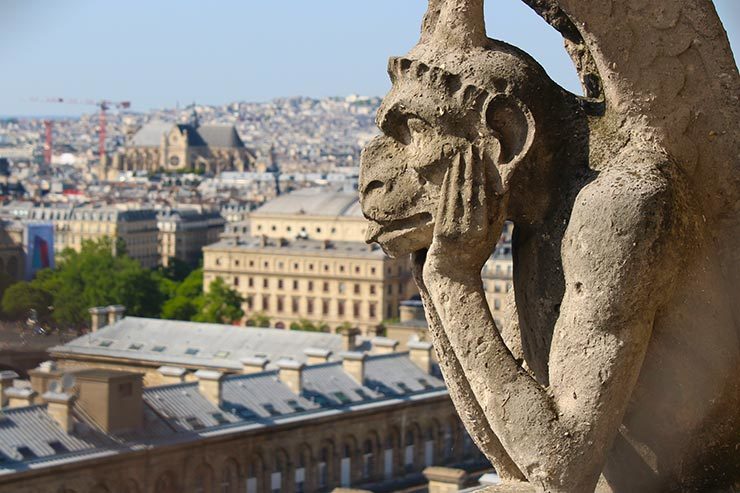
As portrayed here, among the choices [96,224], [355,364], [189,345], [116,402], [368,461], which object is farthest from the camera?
[96,224]

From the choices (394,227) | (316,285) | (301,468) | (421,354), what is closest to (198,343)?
(421,354)

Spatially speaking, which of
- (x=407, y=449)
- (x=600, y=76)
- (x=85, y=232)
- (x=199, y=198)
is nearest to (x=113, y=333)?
(x=407, y=449)

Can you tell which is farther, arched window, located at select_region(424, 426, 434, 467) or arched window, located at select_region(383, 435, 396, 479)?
arched window, located at select_region(424, 426, 434, 467)

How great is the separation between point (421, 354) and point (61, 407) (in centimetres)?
1428

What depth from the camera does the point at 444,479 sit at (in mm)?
36062

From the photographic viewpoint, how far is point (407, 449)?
164 feet

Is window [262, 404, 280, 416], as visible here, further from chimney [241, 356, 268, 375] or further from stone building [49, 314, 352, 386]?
stone building [49, 314, 352, 386]

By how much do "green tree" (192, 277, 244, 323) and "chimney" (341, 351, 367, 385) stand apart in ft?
159

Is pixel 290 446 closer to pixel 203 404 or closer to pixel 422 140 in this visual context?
pixel 203 404

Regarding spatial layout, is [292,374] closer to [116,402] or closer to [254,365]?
[254,365]

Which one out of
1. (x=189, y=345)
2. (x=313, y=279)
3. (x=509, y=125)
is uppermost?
(x=509, y=125)

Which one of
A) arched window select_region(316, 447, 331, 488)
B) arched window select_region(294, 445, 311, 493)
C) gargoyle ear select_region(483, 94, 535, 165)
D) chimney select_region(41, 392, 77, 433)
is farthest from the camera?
arched window select_region(316, 447, 331, 488)

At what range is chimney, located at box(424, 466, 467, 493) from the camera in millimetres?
35781

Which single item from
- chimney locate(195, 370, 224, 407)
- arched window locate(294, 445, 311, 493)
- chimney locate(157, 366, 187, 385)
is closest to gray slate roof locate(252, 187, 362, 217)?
chimney locate(157, 366, 187, 385)
